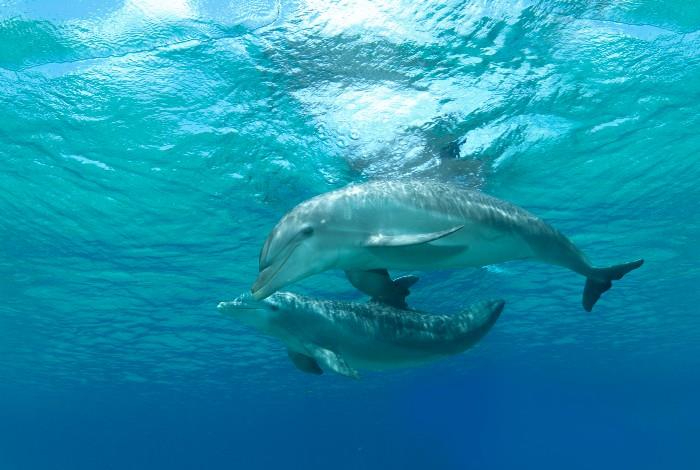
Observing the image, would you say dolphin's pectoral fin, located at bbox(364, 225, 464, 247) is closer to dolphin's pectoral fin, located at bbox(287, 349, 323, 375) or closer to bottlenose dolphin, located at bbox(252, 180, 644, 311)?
bottlenose dolphin, located at bbox(252, 180, 644, 311)

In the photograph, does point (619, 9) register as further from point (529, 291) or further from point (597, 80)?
point (529, 291)

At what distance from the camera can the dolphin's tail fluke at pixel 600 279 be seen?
238 inches

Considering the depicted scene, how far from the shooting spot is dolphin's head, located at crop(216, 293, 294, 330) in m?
6.29

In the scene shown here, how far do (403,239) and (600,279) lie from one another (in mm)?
3083

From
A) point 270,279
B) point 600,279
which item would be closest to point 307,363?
point 270,279

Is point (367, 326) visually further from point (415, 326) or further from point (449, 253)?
point (449, 253)

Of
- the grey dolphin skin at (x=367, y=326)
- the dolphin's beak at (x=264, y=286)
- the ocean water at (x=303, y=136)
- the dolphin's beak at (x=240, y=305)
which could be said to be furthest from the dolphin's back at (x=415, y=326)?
the ocean water at (x=303, y=136)

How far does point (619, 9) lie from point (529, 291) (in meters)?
18.6

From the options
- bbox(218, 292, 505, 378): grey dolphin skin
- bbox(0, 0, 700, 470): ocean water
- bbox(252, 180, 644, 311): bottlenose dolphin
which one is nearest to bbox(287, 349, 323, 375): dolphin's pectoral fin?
bbox(218, 292, 505, 378): grey dolphin skin

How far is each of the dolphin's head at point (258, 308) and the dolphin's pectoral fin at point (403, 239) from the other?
231 cm

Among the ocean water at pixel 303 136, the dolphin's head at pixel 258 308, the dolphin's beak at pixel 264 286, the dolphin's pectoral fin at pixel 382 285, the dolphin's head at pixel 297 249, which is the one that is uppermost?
the ocean water at pixel 303 136

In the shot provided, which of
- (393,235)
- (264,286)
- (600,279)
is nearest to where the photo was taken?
(264,286)

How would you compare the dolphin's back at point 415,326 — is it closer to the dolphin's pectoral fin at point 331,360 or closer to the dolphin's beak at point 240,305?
the dolphin's pectoral fin at point 331,360

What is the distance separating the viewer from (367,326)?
6.37 m
